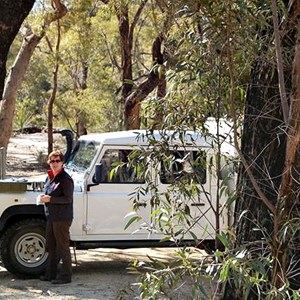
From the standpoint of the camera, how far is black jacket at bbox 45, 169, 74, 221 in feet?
24.6

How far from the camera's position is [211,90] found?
354cm

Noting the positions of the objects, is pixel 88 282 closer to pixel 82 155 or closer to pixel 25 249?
pixel 25 249

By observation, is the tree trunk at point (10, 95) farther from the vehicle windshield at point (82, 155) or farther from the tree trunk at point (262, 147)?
the tree trunk at point (262, 147)

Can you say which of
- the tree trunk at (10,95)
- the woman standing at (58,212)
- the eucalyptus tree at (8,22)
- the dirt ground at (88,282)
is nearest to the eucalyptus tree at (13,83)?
the tree trunk at (10,95)

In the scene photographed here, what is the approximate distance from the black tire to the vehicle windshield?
902mm

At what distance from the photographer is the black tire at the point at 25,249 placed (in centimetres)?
801

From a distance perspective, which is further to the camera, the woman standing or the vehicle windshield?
the vehicle windshield

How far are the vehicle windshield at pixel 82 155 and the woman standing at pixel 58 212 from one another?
76 cm

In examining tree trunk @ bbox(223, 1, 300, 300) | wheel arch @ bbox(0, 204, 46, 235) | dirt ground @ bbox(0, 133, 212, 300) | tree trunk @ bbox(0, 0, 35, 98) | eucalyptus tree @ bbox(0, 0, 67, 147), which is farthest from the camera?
eucalyptus tree @ bbox(0, 0, 67, 147)

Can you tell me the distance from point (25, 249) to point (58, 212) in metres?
0.87

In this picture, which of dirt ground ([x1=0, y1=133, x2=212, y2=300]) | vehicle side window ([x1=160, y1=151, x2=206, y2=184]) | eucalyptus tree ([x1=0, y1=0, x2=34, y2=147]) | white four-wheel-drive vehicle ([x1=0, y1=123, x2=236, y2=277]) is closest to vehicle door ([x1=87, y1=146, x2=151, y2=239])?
white four-wheel-drive vehicle ([x1=0, y1=123, x2=236, y2=277])

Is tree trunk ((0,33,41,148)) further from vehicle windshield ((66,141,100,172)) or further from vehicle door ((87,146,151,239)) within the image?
vehicle door ((87,146,151,239))

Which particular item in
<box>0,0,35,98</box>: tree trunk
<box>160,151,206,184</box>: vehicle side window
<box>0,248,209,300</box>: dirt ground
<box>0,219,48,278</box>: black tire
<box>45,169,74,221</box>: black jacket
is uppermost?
<box>0,0,35,98</box>: tree trunk

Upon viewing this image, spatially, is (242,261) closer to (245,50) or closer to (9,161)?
(245,50)
